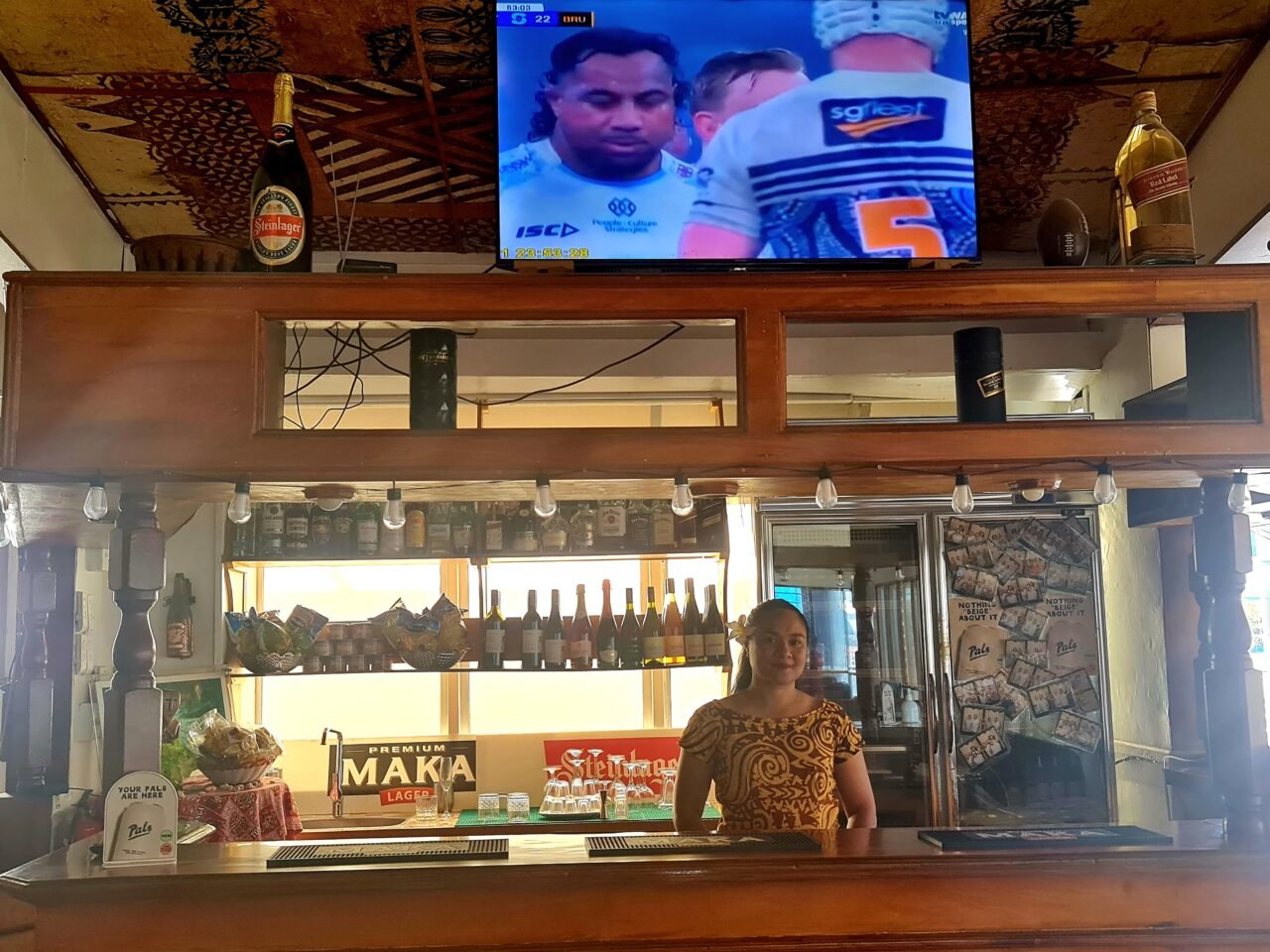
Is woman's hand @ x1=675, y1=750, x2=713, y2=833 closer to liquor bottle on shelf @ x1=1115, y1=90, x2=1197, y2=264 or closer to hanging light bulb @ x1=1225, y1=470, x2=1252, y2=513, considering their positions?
hanging light bulb @ x1=1225, y1=470, x2=1252, y2=513

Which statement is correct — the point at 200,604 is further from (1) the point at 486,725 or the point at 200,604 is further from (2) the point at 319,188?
(2) the point at 319,188

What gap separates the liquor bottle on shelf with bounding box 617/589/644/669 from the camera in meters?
4.66

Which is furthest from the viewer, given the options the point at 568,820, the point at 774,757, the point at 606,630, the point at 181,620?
the point at 606,630

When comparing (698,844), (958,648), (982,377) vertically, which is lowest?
(698,844)

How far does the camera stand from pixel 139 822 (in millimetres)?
2096

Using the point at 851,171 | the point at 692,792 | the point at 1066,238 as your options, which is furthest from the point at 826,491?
the point at 692,792

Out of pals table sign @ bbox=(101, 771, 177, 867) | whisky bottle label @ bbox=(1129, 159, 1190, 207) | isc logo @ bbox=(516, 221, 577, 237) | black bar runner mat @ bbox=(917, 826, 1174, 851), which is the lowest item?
black bar runner mat @ bbox=(917, 826, 1174, 851)

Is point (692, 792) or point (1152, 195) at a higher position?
point (1152, 195)

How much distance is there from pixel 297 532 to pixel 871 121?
3.10 meters

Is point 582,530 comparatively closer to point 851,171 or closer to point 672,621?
point 672,621

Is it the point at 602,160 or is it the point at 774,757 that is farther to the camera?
the point at 774,757

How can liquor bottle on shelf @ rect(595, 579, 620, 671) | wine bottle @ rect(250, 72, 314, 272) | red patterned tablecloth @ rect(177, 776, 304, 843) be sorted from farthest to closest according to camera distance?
liquor bottle on shelf @ rect(595, 579, 620, 671)
red patterned tablecloth @ rect(177, 776, 304, 843)
wine bottle @ rect(250, 72, 314, 272)

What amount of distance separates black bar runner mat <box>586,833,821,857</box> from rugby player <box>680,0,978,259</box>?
3.97 feet

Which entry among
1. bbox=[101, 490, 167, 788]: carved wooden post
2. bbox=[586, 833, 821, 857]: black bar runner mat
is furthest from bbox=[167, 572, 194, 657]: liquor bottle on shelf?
bbox=[586, 833, 821, 857]: black bar runner mat
